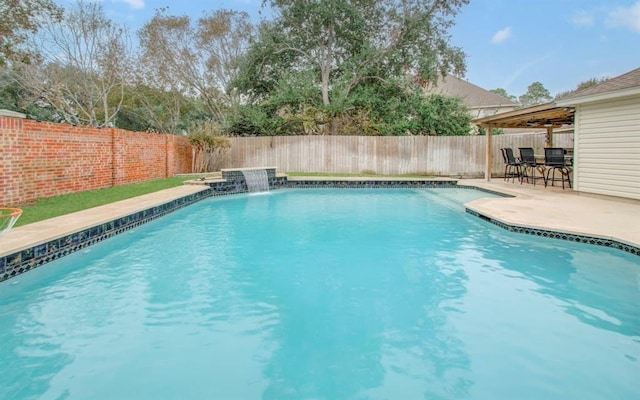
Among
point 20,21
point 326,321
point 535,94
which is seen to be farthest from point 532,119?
point 535,94

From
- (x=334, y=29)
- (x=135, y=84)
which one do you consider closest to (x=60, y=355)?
(x=334, y=29)

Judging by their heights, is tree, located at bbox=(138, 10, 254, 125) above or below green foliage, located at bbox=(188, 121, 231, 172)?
above

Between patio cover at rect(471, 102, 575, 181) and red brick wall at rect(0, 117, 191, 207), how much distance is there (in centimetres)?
939

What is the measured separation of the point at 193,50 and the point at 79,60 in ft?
18.0

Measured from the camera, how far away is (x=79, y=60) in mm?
16125

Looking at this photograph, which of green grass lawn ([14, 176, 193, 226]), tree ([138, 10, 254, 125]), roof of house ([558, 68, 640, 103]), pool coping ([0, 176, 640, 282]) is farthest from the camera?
tree ([138, 10, 254, 125])

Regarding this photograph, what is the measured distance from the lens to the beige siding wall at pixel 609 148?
7.07 metres

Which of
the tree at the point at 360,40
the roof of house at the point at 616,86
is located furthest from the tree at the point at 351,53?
the roof of house at the point at 616,86

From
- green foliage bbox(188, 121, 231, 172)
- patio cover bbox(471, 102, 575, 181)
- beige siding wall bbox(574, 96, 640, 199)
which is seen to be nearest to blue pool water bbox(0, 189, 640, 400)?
beige siding wall bbox(574, 96, 640, 199)

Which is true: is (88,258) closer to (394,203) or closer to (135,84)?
(394,203)

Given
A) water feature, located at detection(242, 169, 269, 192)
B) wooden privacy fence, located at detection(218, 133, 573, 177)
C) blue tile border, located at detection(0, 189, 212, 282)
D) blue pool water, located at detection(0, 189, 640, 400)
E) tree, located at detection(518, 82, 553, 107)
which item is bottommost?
blue pool water, located at detection(0, 189, 640, 400)

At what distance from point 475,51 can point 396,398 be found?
17.7 metres

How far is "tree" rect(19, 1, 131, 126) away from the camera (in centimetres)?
1533

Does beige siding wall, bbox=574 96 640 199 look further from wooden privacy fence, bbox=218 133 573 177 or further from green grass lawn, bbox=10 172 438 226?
green grass lawn, bbox=10 172 438 226
